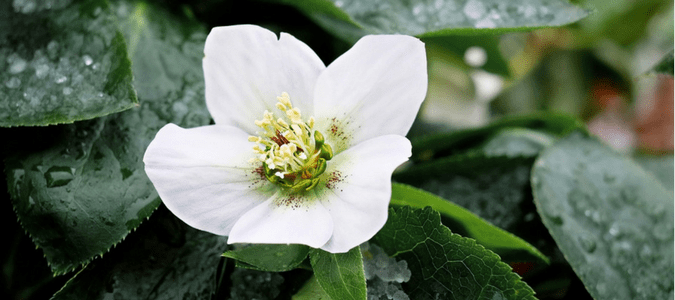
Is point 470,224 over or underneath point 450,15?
underneath

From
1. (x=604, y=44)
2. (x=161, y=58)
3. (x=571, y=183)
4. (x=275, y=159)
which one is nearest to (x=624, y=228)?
(x=571, y=183)

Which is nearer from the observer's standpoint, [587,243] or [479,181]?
[587,243]

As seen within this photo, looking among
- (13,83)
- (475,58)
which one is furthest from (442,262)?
(475,58)

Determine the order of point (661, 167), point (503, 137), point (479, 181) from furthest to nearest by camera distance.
Answer: point (661, 167) → point (503, 137) → point (479, 181)

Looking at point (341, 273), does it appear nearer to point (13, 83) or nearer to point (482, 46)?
point (13, 83)

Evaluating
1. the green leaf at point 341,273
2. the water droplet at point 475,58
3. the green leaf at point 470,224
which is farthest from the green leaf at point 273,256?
the water droplet at point 475,58

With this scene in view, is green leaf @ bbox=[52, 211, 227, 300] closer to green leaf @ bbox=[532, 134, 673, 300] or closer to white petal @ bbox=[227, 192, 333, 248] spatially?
white petal @ bbox=[227, 192, 333, 248]

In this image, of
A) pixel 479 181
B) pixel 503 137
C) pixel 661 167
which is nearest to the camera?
pixel 479 181

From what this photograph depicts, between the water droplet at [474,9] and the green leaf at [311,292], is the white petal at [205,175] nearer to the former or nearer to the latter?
the green leaf at [311,292]
